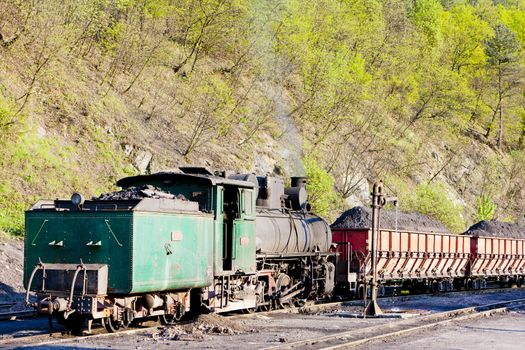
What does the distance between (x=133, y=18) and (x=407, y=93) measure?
3371cm

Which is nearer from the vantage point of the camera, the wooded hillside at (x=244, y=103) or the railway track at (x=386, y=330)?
the railway track at (x=386, y=330)

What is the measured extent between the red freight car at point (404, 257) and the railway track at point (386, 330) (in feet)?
10.8

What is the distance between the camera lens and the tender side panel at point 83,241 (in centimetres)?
1344

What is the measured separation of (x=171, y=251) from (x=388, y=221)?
1958 cm


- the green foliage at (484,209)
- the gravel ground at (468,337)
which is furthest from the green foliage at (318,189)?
the green foliage at (484,209)

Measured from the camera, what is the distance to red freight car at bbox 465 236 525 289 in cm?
3319

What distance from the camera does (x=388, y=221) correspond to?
32656 millimetres

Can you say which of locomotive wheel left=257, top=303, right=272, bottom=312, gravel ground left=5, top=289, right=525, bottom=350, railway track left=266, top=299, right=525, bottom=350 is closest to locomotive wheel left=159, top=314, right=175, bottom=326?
gravel ground left=5, top=289, right=525, bottom=350

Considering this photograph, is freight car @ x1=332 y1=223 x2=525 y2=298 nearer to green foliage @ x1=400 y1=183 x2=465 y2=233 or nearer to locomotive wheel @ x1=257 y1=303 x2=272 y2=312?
locomotive wheel @ x1=257 y1=303 x2=272 y2=312

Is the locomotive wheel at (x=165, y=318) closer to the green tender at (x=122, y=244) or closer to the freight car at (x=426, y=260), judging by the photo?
the green tender at (x=122, y=244)

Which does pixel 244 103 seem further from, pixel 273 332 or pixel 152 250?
pixel 152 250

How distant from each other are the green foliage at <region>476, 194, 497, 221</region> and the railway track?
37.7 metres

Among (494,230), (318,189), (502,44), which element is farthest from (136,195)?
(502,44)

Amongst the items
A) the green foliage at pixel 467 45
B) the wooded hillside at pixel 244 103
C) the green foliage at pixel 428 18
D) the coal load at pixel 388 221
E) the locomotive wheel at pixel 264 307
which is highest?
the green foliage at pixel 428 18
